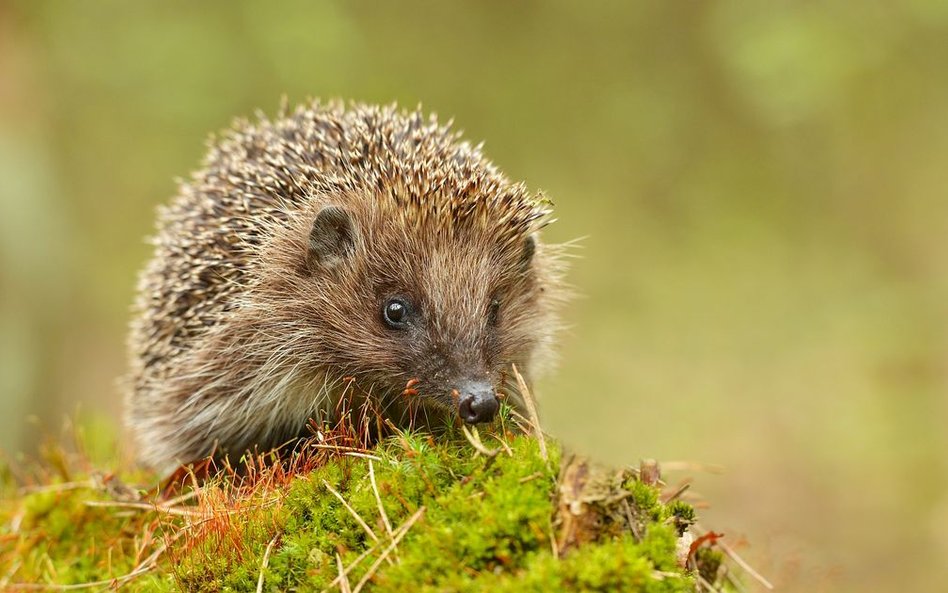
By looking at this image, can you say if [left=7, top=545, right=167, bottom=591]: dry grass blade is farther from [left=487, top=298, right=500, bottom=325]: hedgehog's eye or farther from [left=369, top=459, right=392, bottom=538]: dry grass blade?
[left=487, top=298, right=500, bottom=325]: hedgehog's eye

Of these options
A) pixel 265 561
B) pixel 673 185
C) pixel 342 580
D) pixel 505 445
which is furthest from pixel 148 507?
pixel 673 185

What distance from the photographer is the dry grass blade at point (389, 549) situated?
257cm

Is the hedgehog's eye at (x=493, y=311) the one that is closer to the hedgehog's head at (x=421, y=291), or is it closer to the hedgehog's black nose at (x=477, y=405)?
the hedgehog's head at (x=421, y=291)

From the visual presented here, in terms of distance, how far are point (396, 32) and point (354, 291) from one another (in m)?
7.93

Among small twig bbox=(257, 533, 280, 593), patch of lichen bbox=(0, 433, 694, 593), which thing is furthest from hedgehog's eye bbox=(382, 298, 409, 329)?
small twig bbox=(257, 533, 280, 593)

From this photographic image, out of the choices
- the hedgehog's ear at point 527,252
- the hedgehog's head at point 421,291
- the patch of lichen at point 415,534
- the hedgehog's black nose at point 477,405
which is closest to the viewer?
the patch of lichen at point 415,534

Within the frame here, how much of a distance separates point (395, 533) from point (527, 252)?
2166 mm

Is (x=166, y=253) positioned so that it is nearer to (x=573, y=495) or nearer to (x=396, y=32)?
(x=573, y=495)

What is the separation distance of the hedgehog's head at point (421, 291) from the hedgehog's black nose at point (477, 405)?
310 mm

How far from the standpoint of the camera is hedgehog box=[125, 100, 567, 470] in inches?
162

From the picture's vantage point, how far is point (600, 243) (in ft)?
44.5

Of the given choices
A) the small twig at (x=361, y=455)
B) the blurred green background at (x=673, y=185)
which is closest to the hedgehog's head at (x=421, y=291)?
the small twig at (x=361, y=455)

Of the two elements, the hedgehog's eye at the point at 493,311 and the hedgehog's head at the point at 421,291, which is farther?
the hedgehog's eye at the point at 493,311

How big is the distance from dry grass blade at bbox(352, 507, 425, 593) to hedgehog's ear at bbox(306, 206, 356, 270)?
1952mm
